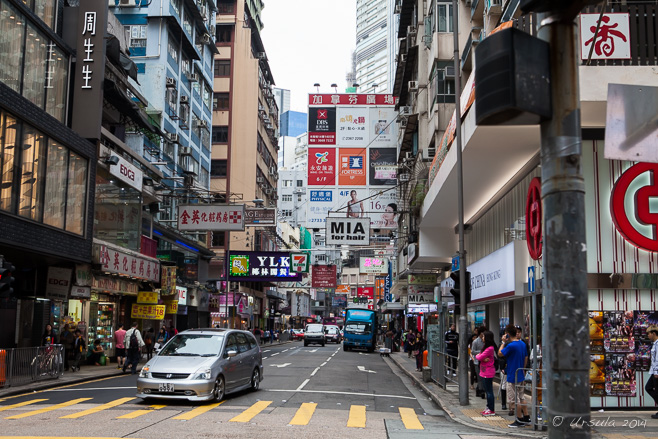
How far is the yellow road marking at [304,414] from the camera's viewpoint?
12.1 m

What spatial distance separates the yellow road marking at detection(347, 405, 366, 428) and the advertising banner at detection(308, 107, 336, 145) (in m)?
18.6

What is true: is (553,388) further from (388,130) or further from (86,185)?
(388,130)

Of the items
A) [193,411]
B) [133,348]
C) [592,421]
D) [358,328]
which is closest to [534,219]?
[592,421]

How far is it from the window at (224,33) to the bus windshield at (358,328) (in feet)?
108

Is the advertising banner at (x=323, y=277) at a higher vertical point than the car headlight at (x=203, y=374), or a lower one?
higher

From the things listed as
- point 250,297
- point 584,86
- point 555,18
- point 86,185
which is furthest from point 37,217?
point 250,297

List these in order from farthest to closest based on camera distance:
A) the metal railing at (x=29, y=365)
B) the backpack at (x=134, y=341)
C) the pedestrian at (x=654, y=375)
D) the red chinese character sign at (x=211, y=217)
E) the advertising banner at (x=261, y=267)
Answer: the advertising banner at (x=261, y=267) → the red chinese character sign at (x=211, y=217) → the backpack at (x=134, y=341) → the metal railing at (x=29, y=365) → the pedestrian at (x=654, y=375)

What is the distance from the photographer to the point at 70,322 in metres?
26.2

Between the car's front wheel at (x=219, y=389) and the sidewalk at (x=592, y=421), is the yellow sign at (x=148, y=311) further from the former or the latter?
the sidewalk at (x=592, y=421)

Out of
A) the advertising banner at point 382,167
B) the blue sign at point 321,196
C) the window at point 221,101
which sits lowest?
the blue sign at point 321,196

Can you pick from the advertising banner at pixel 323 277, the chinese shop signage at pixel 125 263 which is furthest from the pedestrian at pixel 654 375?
the advertising banner at pixel 323 277

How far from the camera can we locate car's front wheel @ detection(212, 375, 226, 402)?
48.4 ft

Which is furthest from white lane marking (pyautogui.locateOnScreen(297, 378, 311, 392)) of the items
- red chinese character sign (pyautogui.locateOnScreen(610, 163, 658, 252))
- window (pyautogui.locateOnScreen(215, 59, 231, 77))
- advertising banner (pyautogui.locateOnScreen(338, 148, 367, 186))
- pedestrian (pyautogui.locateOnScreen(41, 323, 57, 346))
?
window (pyautogui.locateOnScreen(215, 59, 231, 77))

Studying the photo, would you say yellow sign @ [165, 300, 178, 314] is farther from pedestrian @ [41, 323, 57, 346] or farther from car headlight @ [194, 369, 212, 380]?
car headlight @ [194, 369, 212, 380]
